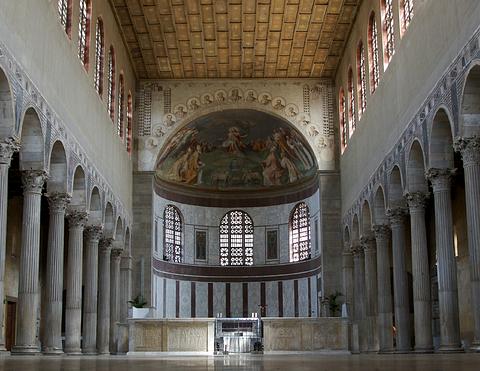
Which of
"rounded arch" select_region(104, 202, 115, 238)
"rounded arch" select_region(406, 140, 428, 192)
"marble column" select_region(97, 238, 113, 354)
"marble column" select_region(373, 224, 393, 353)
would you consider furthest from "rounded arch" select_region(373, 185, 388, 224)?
"marble column" select_region(97, 238, 113, 354)

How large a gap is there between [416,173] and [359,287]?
39.2ft

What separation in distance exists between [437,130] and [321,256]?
17.9m

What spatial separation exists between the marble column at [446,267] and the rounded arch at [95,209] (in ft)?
44.9

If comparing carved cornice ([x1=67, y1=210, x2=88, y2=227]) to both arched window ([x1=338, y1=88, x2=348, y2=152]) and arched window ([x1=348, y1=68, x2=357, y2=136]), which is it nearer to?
arched window ([x1=348, y1=68, x2=357, y2=136])

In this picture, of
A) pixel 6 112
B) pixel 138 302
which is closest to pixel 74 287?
pixel 138 302

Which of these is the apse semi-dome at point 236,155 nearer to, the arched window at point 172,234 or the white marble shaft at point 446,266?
the arched window at point 172,234

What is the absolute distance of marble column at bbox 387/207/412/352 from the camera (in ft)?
84.3

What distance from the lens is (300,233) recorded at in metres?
43.2

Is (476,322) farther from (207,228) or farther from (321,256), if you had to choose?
(207,228)

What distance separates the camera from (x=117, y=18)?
32.8 meters

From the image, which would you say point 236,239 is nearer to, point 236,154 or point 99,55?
point 236,154

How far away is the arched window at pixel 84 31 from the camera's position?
1069 inches

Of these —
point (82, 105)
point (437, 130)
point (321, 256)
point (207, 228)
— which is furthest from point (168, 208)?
point (437, 130)

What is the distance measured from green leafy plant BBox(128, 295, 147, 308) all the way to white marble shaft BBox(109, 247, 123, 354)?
70cm
